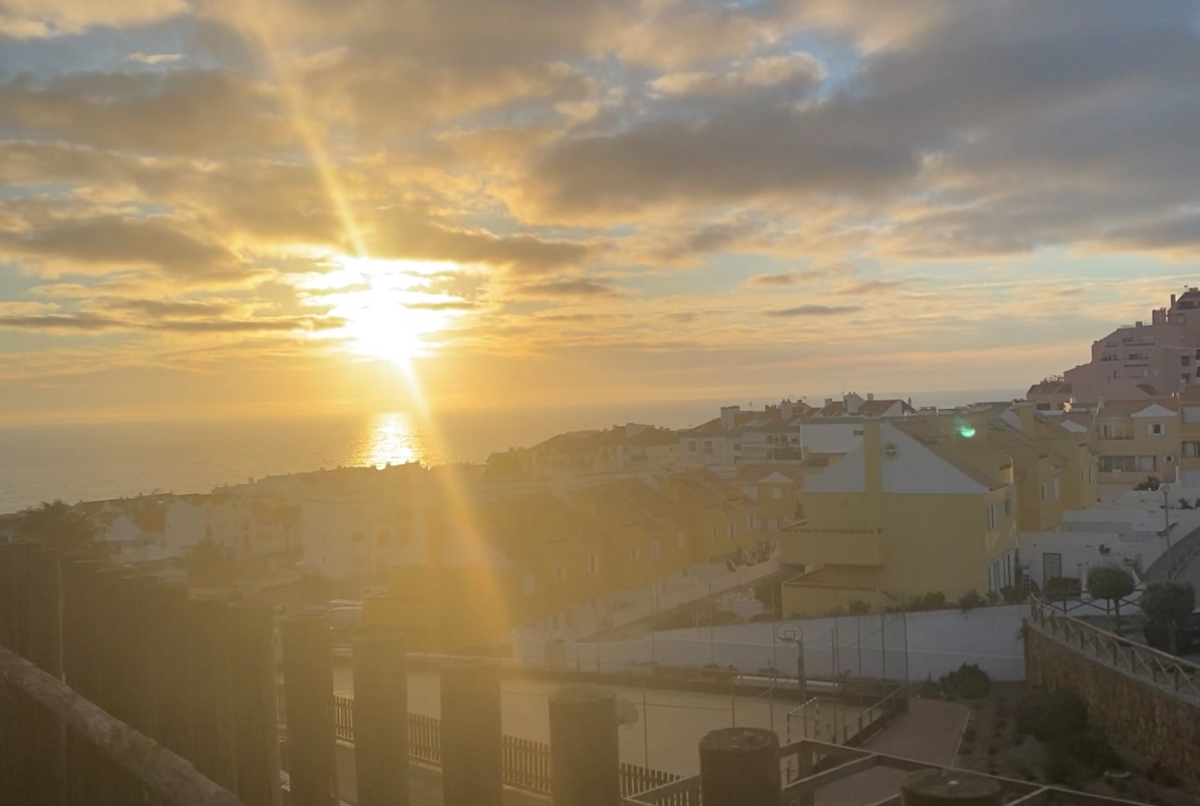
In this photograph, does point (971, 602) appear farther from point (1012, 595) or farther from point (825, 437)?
point (825, 437)

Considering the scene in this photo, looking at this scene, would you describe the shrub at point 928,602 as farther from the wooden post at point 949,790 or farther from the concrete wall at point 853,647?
the wooden post at point 949,790

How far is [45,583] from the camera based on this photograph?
18.1 ft

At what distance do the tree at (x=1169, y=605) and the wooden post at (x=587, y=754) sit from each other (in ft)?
67.9

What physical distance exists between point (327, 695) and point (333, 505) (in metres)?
54.7

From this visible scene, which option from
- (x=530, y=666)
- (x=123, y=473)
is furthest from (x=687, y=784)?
(x=123, y=473)

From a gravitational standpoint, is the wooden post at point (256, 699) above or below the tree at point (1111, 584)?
above

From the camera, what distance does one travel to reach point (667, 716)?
22.1m

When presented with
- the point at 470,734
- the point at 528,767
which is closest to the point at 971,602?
the point at 528,767

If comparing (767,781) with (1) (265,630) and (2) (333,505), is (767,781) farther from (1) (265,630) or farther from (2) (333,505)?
(2) (333,505)

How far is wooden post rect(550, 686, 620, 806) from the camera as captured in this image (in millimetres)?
2791

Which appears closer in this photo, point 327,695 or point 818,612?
point 327,695

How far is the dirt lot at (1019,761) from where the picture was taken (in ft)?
47.8

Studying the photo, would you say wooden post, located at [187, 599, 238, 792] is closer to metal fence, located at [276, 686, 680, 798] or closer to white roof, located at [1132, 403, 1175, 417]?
metal fence, located at [276, 686, 680, 798]

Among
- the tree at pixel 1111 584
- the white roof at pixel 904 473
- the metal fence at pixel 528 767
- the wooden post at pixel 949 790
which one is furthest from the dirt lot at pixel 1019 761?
the wooden post at pixel 949 790
